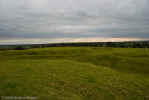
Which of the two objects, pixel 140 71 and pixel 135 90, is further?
pixel 140 71

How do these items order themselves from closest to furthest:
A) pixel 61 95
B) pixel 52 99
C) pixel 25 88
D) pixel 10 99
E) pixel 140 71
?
1. pixel 10 99
2. pixel 52 99
3. pixel 61 95
4. pixel 25 88
5. pixel 140 71

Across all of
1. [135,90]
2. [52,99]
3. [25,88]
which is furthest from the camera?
[135,90]

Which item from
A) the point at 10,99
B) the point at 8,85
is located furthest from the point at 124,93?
the point at 8,85

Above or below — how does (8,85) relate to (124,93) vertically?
above

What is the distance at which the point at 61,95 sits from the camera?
9.48 meters

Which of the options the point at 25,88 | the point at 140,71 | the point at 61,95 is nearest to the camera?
the point at 61,95

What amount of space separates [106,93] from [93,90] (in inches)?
49.5

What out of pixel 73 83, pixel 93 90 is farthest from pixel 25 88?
pixel 93 90

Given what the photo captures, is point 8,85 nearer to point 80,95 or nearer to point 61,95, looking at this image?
point 61,95

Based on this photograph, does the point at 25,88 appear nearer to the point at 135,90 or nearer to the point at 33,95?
the point at 33,95

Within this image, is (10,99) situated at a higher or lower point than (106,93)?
higher

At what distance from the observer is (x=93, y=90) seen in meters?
11.3

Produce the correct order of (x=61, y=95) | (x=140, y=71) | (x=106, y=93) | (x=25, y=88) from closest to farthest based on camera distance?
(x=61, y=95) < (x=25, y=88) < (x=106, y=93) < (x=140, y=71)

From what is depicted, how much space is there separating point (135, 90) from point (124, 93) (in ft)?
5.91
